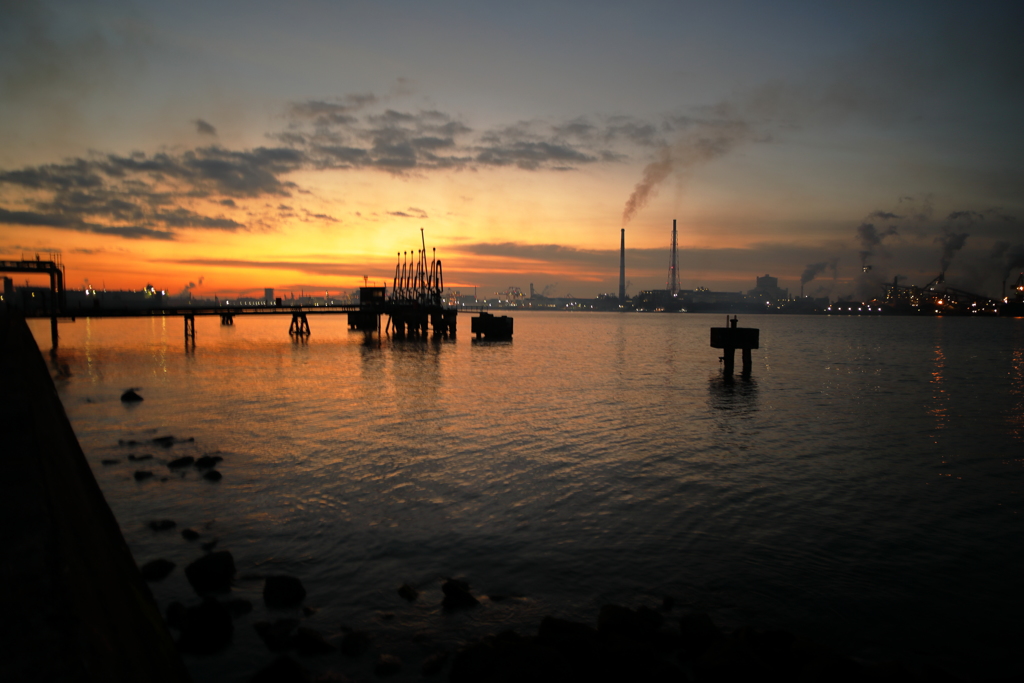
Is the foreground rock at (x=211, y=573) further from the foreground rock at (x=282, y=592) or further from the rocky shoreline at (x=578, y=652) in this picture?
the foreground rock at (x=282, y=592)

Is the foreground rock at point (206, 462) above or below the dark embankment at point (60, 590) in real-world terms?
below

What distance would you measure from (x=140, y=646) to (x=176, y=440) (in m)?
19.0

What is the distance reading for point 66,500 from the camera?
4098mm

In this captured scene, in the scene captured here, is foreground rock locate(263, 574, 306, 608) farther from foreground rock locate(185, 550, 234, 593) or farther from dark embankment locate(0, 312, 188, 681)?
dark embankment locate(0, 312, 188, 681)

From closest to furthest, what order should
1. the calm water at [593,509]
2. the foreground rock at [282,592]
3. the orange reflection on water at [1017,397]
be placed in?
the calm water at [593,509] < the foreground rock at [282,592] < the orange reflection on water at [1017,397]

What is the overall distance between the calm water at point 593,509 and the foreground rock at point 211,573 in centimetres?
26

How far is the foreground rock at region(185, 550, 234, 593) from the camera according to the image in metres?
9.24

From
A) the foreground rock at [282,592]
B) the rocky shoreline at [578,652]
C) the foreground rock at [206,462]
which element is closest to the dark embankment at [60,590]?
the rocky shoreline at [578,652]

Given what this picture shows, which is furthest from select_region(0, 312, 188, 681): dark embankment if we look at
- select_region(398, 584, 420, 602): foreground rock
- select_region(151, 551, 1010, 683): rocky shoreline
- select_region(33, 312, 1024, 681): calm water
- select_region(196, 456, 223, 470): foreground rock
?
select_region(196, 456, 223, 470): foreground rock

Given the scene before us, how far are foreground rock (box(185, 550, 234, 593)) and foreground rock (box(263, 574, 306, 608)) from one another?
0.79 meters

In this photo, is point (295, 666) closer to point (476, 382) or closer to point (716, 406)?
point (716, 406)

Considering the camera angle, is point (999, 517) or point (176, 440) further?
point (176, 440)

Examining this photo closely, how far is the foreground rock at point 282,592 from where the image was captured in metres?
8.78

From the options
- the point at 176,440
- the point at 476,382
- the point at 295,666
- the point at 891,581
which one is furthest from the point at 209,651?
the point at 476,382
